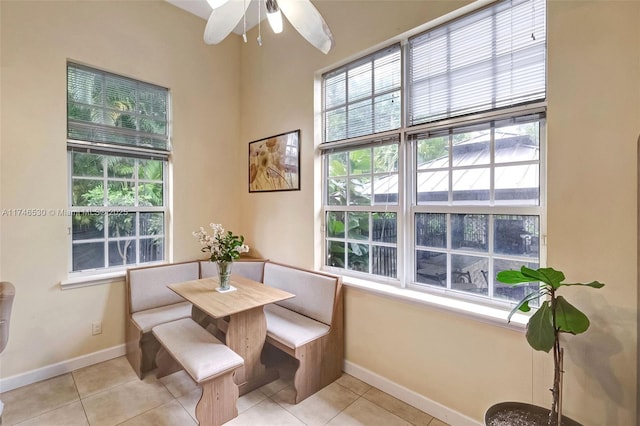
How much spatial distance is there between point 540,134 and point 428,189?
73 cm

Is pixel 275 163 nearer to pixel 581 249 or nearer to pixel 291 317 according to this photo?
pixel 291 317

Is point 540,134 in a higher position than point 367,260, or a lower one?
higher

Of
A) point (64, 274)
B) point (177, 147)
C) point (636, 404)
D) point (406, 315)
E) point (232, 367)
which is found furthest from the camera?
point (177, 147)

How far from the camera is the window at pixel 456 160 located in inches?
68.6

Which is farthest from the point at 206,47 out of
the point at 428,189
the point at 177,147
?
the point at 428,189

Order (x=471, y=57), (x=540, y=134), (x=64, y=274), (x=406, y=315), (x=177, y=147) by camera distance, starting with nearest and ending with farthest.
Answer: (x=540, y=134), (x=471, y=57), (x=406, y=315), (x=64, y=274), (x=177, y=147)

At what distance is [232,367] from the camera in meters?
1.81

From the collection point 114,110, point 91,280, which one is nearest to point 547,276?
point 91,280

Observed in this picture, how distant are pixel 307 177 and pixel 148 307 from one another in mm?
1890

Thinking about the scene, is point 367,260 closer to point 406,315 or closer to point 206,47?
point 406,315

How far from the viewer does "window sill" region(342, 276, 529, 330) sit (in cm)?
168

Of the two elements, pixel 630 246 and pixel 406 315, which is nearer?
pixel 630 246

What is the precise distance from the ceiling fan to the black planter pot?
203 centimetres

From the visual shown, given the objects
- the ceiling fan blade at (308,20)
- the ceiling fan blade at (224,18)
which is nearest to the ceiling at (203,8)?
the ceiling fan blade at (224,18)
